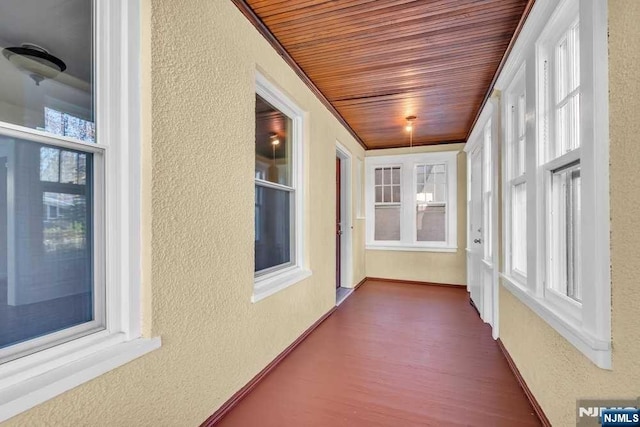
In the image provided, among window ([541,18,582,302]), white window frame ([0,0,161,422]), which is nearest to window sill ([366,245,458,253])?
window ([541,18,582,302])

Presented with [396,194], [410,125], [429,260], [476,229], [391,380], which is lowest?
[391,380]

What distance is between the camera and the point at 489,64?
8.84 feet

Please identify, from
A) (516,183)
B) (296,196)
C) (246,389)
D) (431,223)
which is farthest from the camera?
(431,223)

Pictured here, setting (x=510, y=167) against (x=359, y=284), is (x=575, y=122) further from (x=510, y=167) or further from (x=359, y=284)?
(x=359, y=284)

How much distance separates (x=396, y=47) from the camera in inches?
95.7

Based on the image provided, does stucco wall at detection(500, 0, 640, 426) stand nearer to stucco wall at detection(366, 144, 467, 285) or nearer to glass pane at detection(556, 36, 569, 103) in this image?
glass pane at detection(556, 36, 569, 103)

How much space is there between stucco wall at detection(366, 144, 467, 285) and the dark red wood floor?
171 centimetres

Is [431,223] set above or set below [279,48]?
below

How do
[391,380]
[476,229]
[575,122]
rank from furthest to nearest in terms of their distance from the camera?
[476,229], [391,380], [575,122]

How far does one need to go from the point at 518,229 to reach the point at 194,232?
2.44m

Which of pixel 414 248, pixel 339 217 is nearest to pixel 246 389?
pixel 339 217

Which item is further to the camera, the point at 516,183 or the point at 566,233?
the point at 516,183

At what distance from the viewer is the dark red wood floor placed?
181 centimetres

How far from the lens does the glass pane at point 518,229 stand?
236cm
